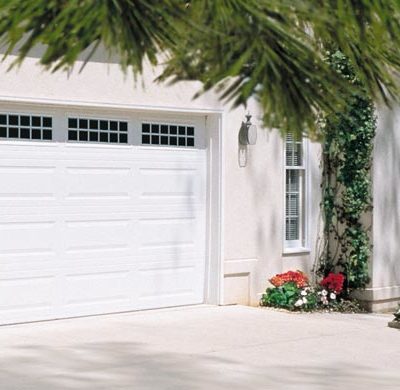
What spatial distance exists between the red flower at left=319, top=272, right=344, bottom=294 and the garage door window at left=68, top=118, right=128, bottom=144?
3.51 meters

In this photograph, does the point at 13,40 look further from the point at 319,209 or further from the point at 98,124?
the point at 319,209

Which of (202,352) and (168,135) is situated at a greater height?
(168,135)

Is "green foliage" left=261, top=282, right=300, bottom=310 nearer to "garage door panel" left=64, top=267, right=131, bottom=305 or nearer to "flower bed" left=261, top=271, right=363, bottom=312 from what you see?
"flower bed" left=261, top=271, right=363, bottom=312

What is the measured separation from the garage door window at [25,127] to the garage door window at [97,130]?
1.04ft

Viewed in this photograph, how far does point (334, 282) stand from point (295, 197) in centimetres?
133

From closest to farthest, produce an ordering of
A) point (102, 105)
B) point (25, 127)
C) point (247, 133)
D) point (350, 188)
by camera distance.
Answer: point (25, 127)
point (102, 105)
point (247, 133)
point (350, 188)

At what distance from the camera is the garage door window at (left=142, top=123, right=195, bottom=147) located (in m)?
13.4

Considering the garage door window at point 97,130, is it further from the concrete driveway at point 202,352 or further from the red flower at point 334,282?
the red flower at point 334,282

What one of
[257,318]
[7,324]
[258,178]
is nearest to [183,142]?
[258,178]


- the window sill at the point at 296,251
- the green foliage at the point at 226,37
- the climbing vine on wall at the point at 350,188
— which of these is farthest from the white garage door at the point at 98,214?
the green foliage at the point at 226,37

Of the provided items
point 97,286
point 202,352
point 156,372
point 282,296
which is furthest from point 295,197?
point 156,372

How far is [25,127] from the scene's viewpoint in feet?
39.9

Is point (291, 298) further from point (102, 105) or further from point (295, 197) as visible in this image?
point (102, 105)

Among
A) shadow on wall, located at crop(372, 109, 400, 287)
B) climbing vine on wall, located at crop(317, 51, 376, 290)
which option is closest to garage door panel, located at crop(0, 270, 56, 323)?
climbing vine on wall, located at crop(317, 51, 376, 290)
